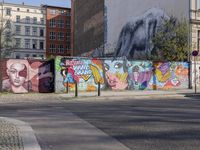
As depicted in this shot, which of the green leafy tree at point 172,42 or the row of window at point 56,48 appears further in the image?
the row of window at point 56,48

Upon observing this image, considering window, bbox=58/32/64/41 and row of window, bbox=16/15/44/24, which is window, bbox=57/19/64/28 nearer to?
window, bbox=58/32/64/41

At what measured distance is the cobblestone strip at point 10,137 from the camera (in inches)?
332

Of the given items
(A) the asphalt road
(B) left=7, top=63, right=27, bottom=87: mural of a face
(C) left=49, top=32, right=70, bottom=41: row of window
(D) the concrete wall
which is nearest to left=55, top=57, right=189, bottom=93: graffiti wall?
(B) left=7, top=63, right=27, bottom=87: mural of a face

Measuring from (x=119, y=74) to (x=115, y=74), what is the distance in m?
0.32

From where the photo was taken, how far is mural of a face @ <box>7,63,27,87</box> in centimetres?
3030

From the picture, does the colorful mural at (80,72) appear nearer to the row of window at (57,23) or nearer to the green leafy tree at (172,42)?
the green leafy tree at (172,42)

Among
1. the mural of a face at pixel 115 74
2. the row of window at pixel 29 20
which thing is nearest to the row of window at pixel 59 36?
the row of window at pixel 29 20

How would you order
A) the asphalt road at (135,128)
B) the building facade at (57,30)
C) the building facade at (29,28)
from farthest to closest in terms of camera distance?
the building facade at (57,30), the building facade at (29,28), the asphalt road at (135,128)

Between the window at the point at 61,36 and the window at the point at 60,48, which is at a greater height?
the window at the point at 61,36

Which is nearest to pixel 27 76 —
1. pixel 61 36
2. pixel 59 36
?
pixel 61 36

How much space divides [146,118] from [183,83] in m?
22.0

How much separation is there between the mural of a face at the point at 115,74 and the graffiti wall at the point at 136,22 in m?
7.19

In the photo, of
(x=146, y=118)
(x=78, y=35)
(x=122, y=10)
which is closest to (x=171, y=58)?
(x=122, y=10)

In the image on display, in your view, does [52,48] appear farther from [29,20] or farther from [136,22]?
[136,22]
